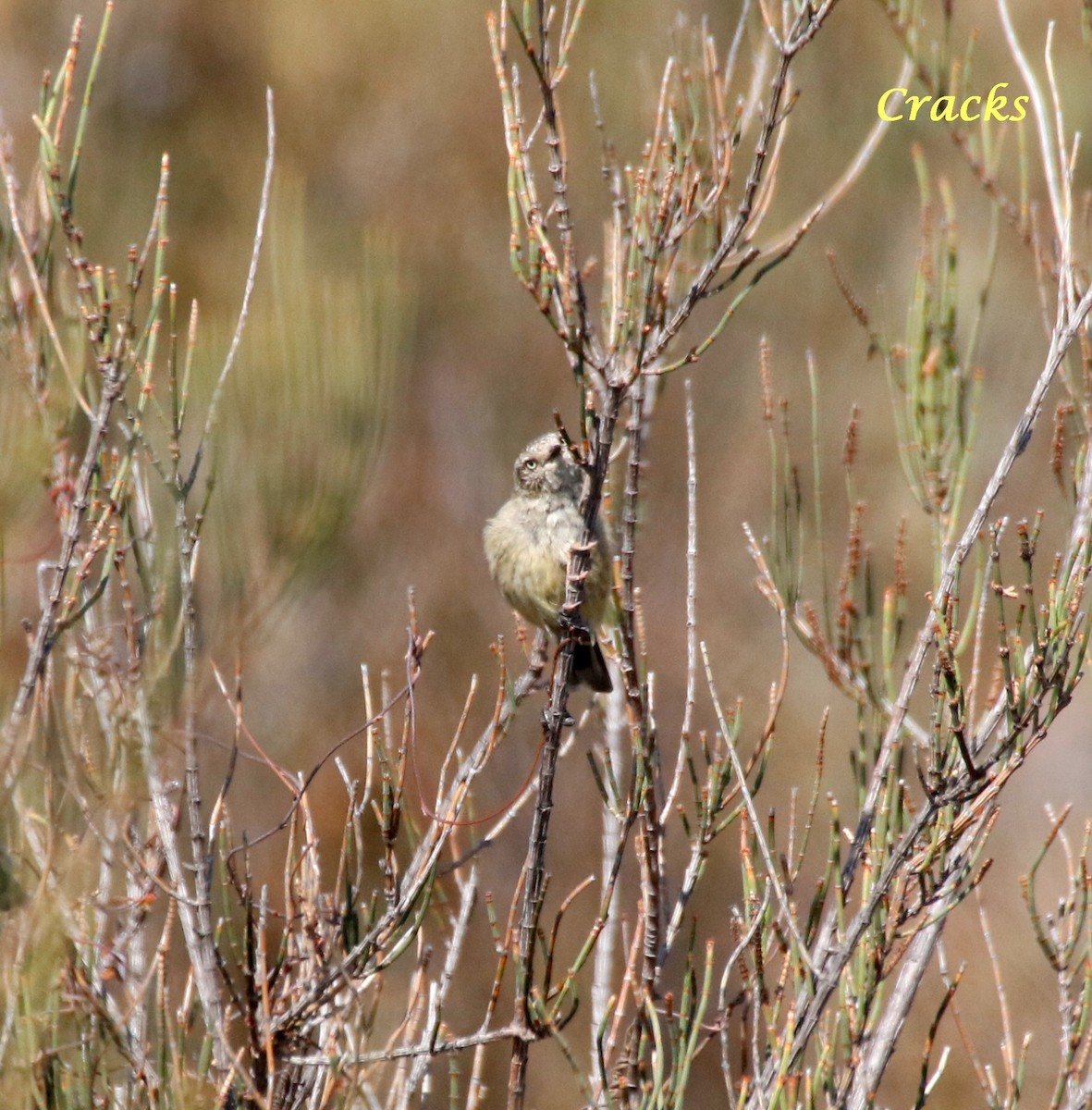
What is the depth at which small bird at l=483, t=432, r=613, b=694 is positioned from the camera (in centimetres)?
435

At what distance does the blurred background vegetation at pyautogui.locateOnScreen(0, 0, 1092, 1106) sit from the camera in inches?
321

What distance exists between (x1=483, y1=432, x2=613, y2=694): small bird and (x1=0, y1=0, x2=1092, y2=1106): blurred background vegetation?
8.79 feet

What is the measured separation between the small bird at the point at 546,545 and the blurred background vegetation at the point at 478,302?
2680 mm

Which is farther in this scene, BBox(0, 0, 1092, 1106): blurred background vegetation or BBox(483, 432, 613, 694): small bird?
BBox(0, 0, 1092, 1106): blurred background vegetation

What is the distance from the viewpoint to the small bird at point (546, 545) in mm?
4348

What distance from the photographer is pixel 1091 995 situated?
114 inches

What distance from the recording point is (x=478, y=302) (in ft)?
29.5

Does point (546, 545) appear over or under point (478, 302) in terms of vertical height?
under

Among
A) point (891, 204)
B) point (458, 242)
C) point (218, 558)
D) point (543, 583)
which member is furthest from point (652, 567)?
point (218, 558)

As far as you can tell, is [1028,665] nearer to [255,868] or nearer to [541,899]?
[541,899]

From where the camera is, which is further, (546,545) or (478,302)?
(478,302)

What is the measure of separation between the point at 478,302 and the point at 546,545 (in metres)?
4.90

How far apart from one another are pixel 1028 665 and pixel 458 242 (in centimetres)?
677

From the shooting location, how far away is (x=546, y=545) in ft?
14.4
